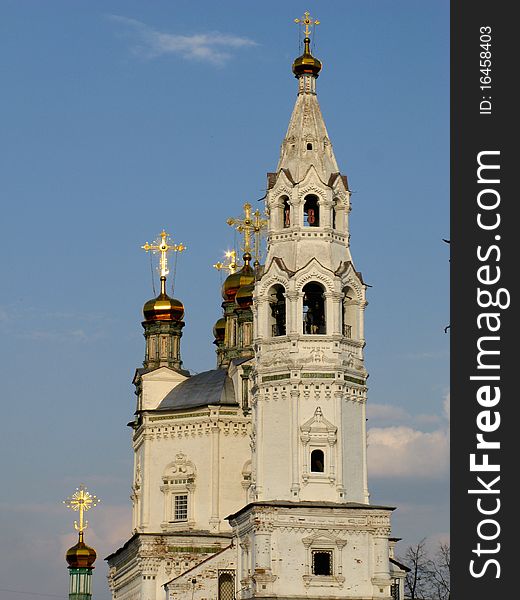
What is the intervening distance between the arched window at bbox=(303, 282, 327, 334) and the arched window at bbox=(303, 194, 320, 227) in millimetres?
2045

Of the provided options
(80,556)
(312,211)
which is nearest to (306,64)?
(312,211)

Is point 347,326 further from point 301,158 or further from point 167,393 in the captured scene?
point 167,393

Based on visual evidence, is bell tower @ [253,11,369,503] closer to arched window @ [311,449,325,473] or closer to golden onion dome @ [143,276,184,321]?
arched window @ [311,449,325,473]

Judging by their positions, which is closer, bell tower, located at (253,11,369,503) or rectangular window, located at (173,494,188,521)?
bell tower, located at (253,11,369,503)

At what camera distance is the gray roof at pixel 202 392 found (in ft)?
194

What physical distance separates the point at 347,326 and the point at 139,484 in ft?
43.4

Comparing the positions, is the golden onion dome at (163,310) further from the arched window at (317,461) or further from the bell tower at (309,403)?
the arched window at (317,461)

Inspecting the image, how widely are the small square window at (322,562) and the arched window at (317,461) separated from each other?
2.35m

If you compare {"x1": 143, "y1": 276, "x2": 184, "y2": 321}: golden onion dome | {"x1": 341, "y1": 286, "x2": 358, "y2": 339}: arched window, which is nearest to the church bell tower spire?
{"x1": 143, "y1": 276, "x2": 184, "y2": 321}: golden onion dome

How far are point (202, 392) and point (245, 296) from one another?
3.83m

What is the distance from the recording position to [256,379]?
5066cm

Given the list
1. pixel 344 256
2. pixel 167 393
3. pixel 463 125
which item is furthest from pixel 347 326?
pixel 463 125

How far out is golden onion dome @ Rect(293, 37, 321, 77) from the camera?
52875mm

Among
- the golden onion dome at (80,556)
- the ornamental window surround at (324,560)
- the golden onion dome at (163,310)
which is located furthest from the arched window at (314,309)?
the golden onion dome at (80,556)
